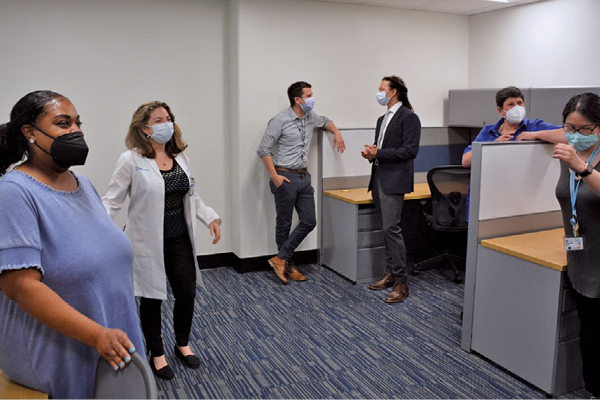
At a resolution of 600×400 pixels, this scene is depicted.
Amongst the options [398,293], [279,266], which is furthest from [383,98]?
[279,266]

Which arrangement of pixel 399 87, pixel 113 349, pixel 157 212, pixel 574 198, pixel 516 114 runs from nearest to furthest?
1. pixel 113 349
2. pixel 574 198
3. pixel 157 212
4. pixel 516 114
5. pixel 399 87

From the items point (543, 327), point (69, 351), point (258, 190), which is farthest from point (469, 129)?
point (69, 351)

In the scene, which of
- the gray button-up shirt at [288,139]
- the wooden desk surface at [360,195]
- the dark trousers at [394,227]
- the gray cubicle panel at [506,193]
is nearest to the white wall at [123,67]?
the gray button-up shirt at [288,139]

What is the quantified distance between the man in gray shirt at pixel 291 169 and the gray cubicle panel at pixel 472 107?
1.25 m

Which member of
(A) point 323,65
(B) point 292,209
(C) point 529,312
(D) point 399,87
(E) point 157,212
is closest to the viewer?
(E) point 157,212

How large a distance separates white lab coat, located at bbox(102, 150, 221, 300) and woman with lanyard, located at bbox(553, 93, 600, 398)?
1.51 metres

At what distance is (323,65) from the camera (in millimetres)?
4016

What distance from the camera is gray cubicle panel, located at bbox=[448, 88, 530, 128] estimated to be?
13.3 ft

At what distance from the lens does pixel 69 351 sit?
43.5 inches

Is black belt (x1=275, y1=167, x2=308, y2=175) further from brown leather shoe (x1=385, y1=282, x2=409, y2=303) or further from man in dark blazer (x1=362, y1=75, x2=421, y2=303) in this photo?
brown leather shoe (x1=385, y1=282, x2=409, y2=303)

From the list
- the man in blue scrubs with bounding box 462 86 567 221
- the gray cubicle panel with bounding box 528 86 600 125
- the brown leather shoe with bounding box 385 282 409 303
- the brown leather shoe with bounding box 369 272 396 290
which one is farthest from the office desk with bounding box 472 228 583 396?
the gray cubicle panel with bounding box 528 86 600 125

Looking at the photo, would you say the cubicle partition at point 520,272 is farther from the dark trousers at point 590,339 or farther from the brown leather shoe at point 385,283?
the brown leather shoe at point 385,283

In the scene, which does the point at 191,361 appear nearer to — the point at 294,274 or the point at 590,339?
the point at 294,274

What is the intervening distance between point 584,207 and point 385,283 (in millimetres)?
1798
